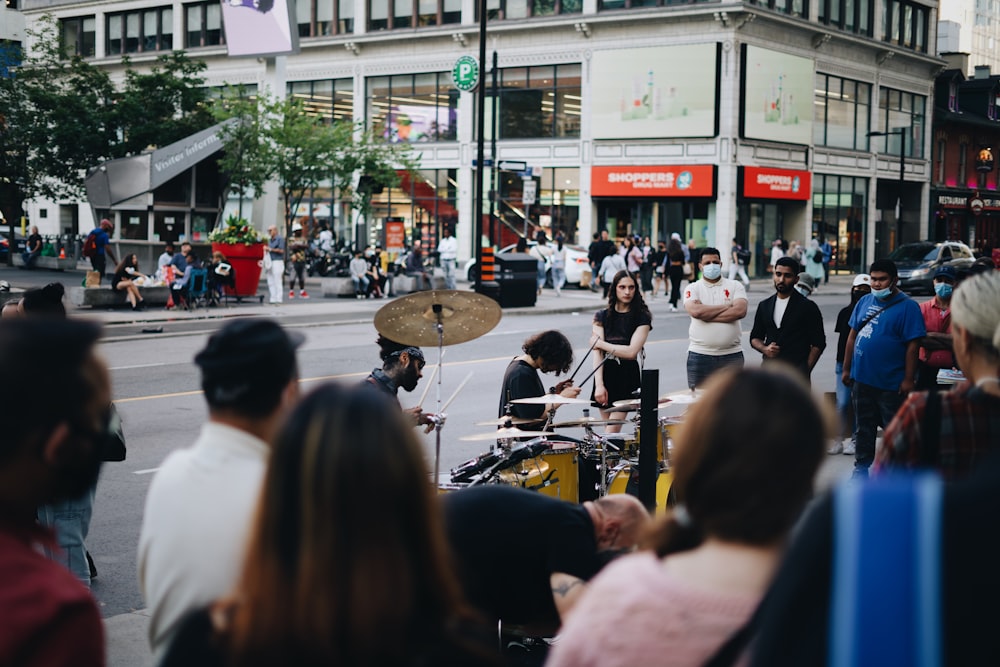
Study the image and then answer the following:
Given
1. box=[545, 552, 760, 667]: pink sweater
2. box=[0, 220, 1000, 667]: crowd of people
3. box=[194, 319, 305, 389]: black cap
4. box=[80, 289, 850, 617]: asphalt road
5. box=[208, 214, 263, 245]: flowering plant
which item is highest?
box=[208, 214, 263, 245]: flowering plant

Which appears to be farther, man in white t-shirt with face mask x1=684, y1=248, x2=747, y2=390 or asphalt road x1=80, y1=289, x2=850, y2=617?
man in white t-shirt with face mask x1=684, y1=248, x2=747, y2=390

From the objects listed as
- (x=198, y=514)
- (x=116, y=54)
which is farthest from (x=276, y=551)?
(x=116, y=54)

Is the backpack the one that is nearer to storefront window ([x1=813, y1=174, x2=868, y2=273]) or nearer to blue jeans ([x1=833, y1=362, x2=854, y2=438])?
blue jeans ([x1=833, y1=362, x2=854, y2=438])

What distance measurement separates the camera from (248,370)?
8.89 feet

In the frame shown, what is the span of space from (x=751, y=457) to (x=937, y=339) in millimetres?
7667

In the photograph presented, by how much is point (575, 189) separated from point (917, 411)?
4210 centimetres

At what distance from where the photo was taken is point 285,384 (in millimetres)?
2771

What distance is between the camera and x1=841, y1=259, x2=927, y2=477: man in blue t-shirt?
28.6 feet

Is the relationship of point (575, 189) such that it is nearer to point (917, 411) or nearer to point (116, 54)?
point (116, 54)

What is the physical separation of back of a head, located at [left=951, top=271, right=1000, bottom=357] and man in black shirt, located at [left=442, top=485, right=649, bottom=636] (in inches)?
50.8

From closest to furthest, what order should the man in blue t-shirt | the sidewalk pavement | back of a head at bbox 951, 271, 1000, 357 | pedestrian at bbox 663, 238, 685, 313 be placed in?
back of a head at bbox 951, 271, 1000, 357 → the man in blue t-shirt → the sidewalk pavement → pedestrian at bbox 663, 238, 685, 313

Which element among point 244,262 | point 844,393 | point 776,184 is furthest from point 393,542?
point 776,184

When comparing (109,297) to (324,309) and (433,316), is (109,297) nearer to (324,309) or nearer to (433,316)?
(324,309)

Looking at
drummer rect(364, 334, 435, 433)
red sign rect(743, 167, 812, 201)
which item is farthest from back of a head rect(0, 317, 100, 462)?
red sign rect(743, 167, 812, 201)
